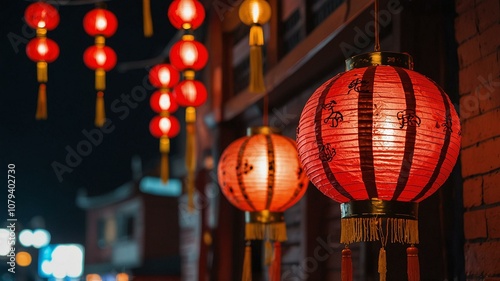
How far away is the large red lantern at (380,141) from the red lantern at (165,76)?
19.1ft

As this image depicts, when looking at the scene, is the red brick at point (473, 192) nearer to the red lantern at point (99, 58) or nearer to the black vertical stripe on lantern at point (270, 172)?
the black vertical stripe on lantern at point (270, 172)

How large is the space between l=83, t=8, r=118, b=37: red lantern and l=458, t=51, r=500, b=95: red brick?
14.6 ft

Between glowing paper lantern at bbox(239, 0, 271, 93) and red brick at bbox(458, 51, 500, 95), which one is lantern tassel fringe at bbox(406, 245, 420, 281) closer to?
red brick at bbox(458, 51, 500, 95)

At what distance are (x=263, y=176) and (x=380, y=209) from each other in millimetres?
1953

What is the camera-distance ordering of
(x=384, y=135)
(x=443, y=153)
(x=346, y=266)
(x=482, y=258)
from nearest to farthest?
1. (x=384, y=135)
2. (x=443, y=153)
3. (x=346, y=266)
4. (x=482, y=258)

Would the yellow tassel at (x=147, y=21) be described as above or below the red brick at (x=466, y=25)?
above

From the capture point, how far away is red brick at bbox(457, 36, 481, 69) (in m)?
4.41

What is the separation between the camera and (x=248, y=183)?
5.51 m

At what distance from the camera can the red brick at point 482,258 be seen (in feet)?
13.3

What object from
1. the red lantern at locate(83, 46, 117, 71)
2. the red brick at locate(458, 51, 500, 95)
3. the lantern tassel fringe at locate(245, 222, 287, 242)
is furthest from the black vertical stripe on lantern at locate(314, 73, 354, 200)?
the red lantern at locate(83, 46, 117, 71)

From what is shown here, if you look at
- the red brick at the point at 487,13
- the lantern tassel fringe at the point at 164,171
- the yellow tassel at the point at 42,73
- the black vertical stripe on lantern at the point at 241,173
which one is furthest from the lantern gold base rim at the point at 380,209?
the lantern tassel fringe at the point at 164,171

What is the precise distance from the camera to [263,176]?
18.0ft

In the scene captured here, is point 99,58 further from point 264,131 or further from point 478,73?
point 478,73

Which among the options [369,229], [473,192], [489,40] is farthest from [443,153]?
[489,40]
